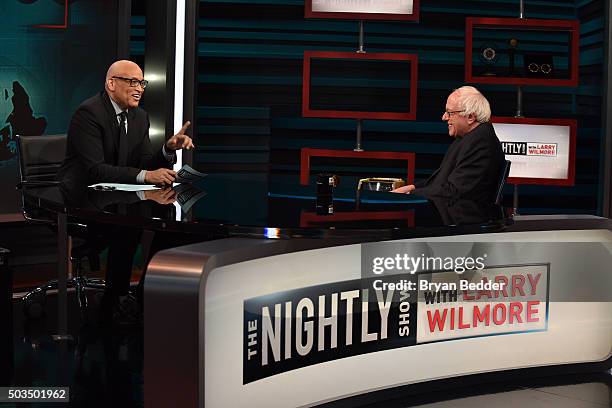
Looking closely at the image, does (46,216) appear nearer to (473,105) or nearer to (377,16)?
(473,105)

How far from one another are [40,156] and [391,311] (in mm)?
2622

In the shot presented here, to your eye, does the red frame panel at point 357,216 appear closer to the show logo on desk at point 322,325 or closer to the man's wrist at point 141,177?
the show logo on desk at point 322,325

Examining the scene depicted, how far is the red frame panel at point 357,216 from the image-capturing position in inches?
147

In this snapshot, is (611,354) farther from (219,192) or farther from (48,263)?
(48,263)

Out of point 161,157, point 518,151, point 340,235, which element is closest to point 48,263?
point 161,157

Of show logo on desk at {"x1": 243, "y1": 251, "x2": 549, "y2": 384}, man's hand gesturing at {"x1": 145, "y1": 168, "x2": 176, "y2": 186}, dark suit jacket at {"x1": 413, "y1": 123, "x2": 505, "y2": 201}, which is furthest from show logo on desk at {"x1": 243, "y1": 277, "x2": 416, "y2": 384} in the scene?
man's hand gesturing at {"x1": 145, "y1": 168, "x2": 176, "y2": 186}

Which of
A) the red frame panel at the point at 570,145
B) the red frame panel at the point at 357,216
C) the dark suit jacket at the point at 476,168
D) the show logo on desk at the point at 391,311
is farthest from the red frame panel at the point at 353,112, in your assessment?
the red frame panel at the point at 357,216

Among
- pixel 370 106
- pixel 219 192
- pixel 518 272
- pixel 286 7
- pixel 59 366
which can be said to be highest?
pixel 286 7

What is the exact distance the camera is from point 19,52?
6645 mm

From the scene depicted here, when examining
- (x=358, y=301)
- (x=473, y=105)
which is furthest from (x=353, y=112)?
(x=358, y=301)

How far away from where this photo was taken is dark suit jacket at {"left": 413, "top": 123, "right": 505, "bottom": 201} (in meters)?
4.94

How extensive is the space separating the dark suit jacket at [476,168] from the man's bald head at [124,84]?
156 centimetres

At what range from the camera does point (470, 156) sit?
4.96m

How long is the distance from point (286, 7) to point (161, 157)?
2764 millimetres
